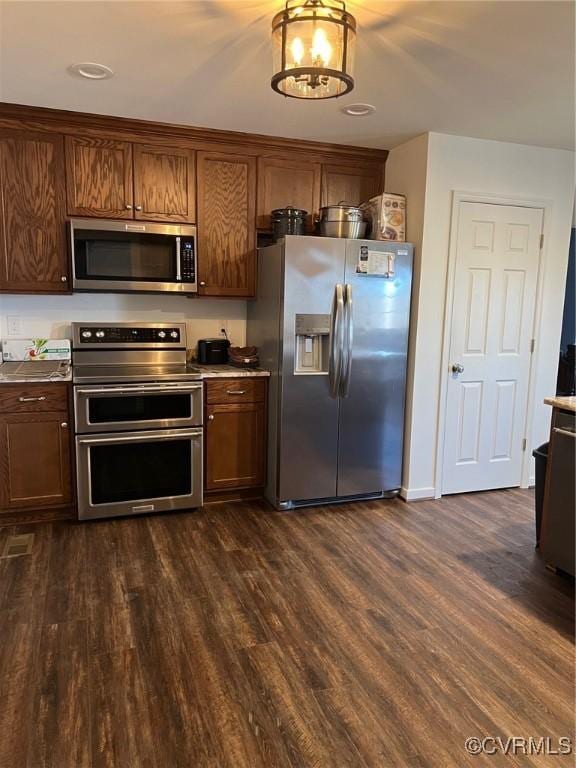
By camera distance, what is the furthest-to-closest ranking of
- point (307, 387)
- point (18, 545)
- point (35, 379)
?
point (307, 387) < point (35, 379) < point (18, 545)

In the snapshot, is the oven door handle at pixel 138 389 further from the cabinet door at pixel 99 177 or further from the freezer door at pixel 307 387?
the cabinet door at pixel 99 177

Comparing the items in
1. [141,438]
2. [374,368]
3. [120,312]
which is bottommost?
[141,438]

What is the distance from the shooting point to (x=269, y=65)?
8.23 ft

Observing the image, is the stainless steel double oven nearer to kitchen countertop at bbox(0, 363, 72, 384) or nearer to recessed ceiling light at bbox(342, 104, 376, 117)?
kitchen countertop at bbox(0, 363, 72, 384)

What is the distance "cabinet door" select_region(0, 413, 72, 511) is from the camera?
3141 millimetres

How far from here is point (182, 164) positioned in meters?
3.54

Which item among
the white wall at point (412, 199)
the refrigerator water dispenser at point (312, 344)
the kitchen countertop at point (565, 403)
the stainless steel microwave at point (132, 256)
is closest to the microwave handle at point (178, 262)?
the stainless steel microwave at point (132, 256)

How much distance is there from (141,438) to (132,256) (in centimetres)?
115

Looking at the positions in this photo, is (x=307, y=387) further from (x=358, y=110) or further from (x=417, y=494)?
(x=358, y=110)

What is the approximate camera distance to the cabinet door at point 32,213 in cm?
322

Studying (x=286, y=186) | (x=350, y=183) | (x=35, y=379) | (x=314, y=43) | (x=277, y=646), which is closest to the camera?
(x=314, y=43)

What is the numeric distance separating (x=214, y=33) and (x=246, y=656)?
2.48m

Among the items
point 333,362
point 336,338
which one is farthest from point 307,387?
point 336,338

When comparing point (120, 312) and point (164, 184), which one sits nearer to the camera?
point (164, 184)
